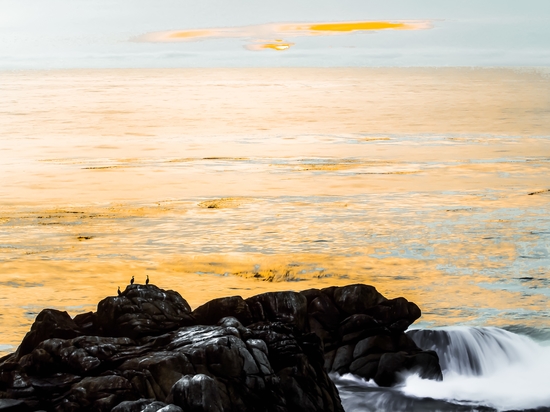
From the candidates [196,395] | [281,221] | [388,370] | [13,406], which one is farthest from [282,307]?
[281,221]

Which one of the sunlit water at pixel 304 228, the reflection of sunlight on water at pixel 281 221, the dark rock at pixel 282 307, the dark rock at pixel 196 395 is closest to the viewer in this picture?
the dark rock at pixel 196 395

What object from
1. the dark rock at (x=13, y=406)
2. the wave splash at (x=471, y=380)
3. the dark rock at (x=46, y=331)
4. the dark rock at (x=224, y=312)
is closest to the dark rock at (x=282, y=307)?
the dark rock at (x=224, y=312)

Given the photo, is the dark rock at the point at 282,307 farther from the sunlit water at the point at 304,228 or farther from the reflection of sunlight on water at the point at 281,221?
the reflection of sunlight on water at the point at 281,221

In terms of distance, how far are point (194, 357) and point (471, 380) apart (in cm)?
379

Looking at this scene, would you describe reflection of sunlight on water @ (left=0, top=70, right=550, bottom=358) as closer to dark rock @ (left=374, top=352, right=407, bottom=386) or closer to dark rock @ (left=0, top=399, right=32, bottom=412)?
dark rock @ (left=374, top=352, right=407, bottom=386)

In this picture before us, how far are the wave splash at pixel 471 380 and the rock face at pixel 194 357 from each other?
217mm

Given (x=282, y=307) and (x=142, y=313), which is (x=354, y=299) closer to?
(x=282, y=307)

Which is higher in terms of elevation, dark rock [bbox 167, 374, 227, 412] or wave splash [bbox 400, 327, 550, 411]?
dark rock [bbox 167, 374, 227, 412]

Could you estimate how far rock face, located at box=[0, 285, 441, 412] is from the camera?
7.37 meters

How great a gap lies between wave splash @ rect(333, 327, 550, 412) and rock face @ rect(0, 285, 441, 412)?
0.22m

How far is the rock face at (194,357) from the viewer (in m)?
7.37

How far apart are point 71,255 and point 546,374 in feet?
24.6

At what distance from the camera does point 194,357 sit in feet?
25.2

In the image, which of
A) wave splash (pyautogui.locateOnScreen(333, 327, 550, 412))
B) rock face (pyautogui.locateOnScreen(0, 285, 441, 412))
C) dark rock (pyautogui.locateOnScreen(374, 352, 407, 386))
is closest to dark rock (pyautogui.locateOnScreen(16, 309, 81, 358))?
rock face (pyautogui.locateOnScreen(0, 285, 441, 412))
